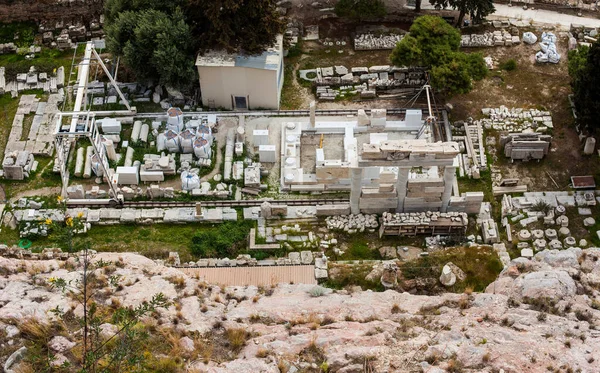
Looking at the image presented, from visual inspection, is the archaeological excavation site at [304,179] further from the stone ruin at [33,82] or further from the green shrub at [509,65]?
the green shrub at [509,65]

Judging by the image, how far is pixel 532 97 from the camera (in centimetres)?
4328

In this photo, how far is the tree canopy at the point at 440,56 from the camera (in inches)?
1601

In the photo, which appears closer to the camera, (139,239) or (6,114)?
(139,239)

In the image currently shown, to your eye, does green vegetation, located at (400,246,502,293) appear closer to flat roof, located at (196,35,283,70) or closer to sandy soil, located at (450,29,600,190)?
sandy soil, located at (450,29,600,190)

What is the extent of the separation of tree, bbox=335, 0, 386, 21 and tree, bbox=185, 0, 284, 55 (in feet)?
17.3

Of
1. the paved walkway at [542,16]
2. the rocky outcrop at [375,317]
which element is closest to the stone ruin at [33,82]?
the rocky outcrop at [375,317]

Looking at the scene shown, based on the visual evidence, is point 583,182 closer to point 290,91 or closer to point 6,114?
point 290,91

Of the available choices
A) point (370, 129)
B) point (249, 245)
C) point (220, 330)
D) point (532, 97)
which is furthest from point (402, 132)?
point (220, 330)

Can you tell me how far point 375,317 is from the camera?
2742 cm

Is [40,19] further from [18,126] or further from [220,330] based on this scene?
[220,330]

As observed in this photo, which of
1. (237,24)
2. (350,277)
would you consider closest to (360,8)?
(237,24)

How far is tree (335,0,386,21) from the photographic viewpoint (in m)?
45.8

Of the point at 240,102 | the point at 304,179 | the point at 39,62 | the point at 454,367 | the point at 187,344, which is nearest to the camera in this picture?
the point at 454,367

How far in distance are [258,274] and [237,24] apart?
14.5 metres
